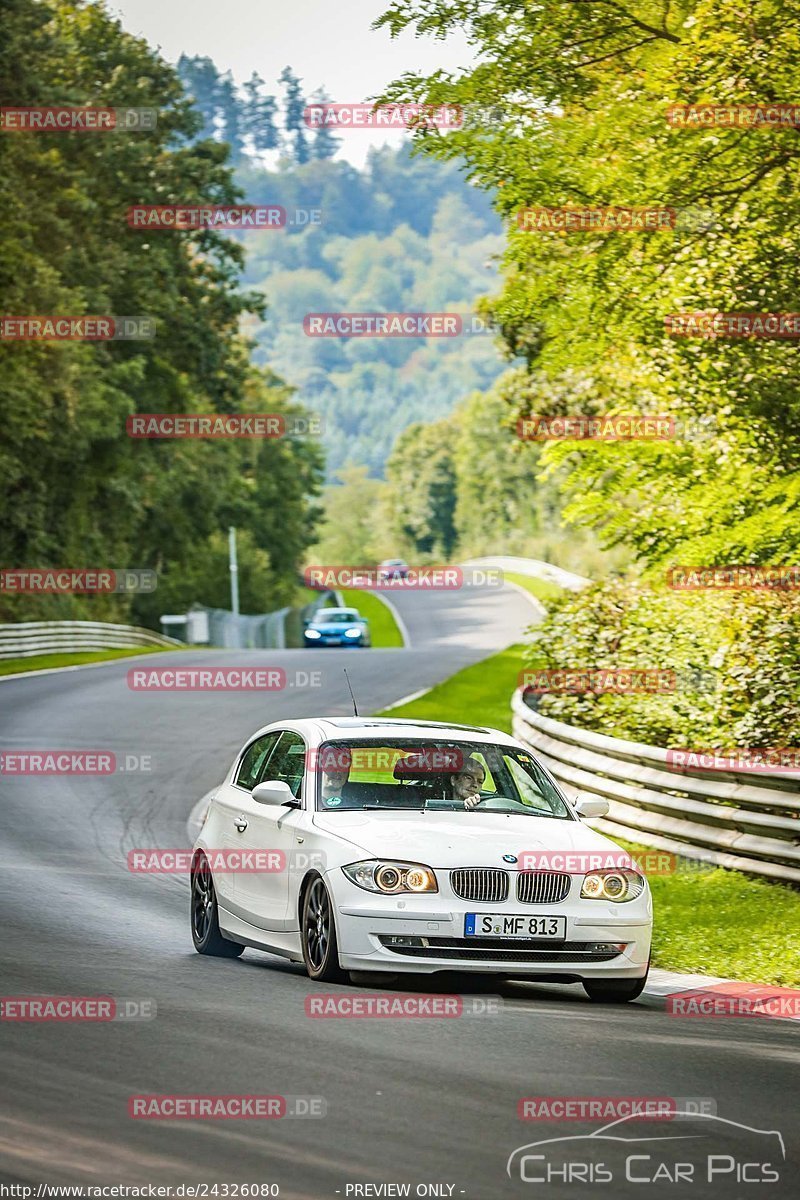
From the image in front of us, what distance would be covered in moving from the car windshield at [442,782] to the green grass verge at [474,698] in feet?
53.5

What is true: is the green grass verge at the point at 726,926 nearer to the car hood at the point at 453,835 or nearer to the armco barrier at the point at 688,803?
the armco barrier at the point at 688,803

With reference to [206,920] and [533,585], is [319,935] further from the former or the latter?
[533,585]

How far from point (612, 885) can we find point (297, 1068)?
2.90 m

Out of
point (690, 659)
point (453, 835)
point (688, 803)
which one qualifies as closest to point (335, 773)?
point (453, 835)

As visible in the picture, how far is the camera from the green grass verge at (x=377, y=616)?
7544cm

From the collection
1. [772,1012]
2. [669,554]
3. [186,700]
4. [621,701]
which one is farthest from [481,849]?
[186,700]

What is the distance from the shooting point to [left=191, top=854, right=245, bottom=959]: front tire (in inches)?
435

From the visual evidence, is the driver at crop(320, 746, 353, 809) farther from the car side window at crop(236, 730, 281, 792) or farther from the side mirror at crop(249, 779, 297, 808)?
the car side window at crop(236, 730, 281, 792)

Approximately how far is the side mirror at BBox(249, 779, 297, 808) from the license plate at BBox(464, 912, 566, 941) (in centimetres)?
152

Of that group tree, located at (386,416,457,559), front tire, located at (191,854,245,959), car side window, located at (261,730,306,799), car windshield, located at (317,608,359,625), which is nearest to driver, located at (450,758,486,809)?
car side window, located at (261,730,306,799)

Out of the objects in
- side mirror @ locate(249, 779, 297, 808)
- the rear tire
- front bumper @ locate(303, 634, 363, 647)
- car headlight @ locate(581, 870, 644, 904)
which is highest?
side mirror @ locate(249, 779, 297, 808)

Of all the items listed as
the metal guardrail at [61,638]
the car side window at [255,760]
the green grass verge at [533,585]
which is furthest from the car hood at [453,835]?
the green grass verge at [533,585]

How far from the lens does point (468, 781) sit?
1067 cm

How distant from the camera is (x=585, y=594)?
75.9ft
